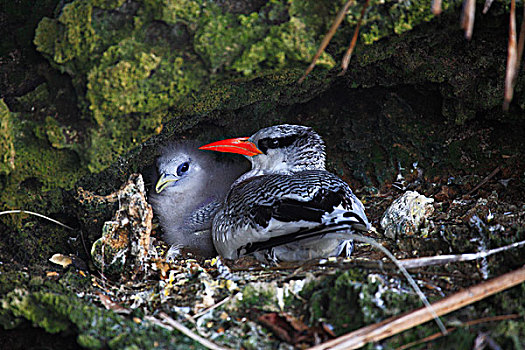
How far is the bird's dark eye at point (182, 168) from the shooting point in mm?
4176

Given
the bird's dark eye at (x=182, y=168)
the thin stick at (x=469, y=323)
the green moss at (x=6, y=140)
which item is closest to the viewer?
the thin stick at (x=469, y=323)

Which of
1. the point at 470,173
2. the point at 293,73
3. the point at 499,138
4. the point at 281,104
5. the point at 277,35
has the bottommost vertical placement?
the point at 470,173

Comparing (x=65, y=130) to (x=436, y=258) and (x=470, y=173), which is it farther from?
(x=470, y=173)

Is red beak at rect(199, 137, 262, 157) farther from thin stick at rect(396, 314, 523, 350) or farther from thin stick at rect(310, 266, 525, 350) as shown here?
thin stick at rect(396, 314, 523, 350)

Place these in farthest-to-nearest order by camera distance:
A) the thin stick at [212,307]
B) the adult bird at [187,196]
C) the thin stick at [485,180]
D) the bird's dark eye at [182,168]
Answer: the bird's dark eye at [182,168]
the adult bird at [187,196]
the thin stick at [485,180]
the thin stick at [212,307]

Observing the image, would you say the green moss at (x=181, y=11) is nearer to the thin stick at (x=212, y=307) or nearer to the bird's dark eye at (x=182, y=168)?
the thin stick at (x=212, y=307)

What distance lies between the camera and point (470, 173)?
3.87 metres

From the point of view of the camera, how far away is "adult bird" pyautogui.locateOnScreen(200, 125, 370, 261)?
9.54 feet

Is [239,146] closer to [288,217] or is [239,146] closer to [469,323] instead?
[288,217]

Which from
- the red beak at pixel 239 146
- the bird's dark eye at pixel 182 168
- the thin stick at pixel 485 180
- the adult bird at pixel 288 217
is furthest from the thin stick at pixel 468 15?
the bird's dark eye at pixel 182 168

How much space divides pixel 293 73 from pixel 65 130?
1.68 meters

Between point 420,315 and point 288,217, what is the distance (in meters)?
1.13

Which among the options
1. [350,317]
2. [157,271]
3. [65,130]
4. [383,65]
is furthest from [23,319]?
[383,65]

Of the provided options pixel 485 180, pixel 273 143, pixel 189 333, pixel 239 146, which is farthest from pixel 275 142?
pixel 189 333
